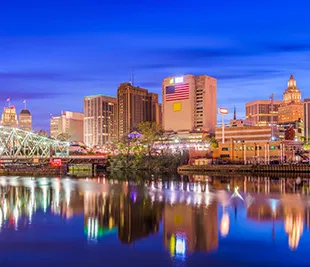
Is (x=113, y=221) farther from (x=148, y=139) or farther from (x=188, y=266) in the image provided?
(x=148, y=139)

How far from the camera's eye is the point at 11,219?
3509 centimetres

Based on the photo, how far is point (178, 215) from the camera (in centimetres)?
3594

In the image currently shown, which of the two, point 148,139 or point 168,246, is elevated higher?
point 148,139

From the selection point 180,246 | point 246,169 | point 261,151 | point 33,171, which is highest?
point 261,151

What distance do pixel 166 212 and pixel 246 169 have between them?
192 feet

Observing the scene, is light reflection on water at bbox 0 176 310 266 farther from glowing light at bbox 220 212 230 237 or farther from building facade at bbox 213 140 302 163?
building facade at bbox 213 140 302 163

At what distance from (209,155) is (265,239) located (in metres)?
97.6

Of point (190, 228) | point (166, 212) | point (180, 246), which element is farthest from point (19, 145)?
point (180, 246)

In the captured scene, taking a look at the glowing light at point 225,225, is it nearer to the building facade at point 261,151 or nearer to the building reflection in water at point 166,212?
the building reflection in water at point 166,212

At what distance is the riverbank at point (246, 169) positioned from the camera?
287ft

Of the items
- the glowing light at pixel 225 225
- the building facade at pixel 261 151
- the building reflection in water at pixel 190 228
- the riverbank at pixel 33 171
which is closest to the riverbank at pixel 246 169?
the building facade at pixel 261 151

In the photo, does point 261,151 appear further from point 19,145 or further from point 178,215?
point 19,145

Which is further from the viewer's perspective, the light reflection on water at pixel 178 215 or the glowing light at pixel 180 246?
the light reflection on water at pixel 178 215

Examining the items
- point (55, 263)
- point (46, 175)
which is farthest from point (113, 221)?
point (46, 175)
